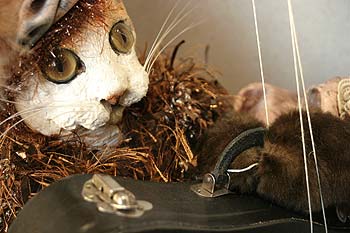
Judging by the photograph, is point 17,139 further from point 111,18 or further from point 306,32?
point 306,32

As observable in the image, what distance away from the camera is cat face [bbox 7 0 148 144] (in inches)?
23.8

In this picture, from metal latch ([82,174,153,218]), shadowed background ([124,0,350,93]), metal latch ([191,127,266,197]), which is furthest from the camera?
shadowed background ([124,0,350,93])

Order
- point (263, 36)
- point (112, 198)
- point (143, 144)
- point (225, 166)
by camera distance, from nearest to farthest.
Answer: point (112, 198) < point (225, 166) < point (143, 144) < point (263, 36)

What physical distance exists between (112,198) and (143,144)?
240 mm

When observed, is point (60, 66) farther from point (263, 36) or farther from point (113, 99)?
point (263, 36)

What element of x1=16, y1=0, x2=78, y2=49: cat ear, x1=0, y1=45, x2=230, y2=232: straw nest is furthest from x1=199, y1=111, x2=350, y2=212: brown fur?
x1=16, y1=0, x2=78, y2=49: cat ear

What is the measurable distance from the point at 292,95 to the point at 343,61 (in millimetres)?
124

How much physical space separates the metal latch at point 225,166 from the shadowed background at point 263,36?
318mm

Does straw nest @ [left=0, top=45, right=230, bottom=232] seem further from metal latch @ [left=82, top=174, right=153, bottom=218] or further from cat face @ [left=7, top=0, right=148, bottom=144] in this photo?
metal latch @ [left=82, top=174, right=153, bottom=218]

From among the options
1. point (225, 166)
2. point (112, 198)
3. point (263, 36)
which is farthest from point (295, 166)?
point (263, 36)

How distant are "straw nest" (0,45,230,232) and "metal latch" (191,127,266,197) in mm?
118

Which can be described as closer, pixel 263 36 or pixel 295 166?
pixel 295 166

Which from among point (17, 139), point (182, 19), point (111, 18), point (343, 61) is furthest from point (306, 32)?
point (17, 139)

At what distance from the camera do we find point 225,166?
0.59m
